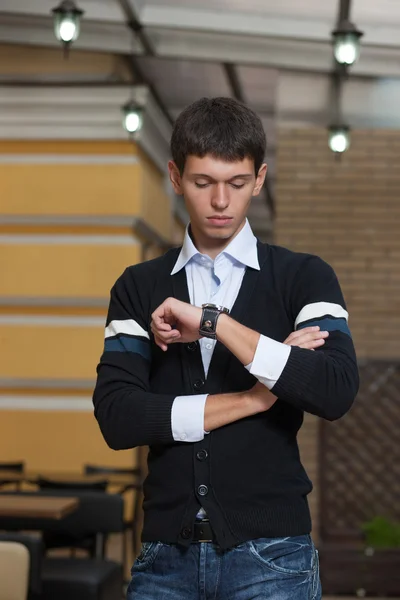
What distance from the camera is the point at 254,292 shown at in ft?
5.51

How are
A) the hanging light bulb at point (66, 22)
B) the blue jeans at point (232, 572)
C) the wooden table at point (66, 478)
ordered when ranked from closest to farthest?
the blue jeans at point (232, 572), the hanging light bulb at point (66, 22), the wooden table at point (66, 478)

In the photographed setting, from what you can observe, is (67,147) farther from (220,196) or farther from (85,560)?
(220,196)

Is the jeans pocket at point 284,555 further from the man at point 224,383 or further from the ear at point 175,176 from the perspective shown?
the ear at point 175,176

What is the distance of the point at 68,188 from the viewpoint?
26.8ft

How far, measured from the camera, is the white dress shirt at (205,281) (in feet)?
5.20

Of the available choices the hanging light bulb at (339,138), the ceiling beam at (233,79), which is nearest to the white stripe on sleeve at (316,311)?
the hanging light bulb at (339,138)

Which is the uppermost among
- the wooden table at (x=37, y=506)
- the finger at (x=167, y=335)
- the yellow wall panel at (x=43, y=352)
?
the yellow wall panel at (x=43, y=352)

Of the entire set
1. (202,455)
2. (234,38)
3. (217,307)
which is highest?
(234,38)

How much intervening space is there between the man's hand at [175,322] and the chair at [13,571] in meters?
2.03

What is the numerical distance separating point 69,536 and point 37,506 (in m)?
0.91

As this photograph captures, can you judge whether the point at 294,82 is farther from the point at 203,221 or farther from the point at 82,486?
the point at 203,221

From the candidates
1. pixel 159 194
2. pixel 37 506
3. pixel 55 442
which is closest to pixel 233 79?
pixel 159 194

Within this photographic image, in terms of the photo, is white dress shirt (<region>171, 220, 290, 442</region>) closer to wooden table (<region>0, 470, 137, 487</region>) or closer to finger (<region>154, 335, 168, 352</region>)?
finger (<region>154, 335, 168, 352</region>)

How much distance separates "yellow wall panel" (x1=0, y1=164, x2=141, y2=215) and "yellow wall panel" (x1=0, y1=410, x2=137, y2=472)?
1.58 metres
